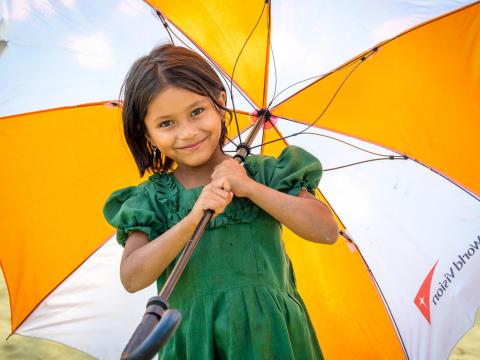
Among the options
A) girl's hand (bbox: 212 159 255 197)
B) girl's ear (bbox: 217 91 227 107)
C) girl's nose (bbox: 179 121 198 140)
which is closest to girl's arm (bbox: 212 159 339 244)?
girl's hand (bbox: 212 159 255 197)

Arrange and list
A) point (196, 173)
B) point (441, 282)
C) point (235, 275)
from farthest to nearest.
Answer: point (441, 282) → point (196, 173) → point (235, 275)

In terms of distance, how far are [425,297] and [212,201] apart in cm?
91

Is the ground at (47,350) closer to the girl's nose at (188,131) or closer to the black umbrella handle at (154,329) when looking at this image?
the girl's nose at (188,131)

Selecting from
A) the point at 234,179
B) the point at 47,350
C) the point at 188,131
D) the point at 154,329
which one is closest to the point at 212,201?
the point at 234,179

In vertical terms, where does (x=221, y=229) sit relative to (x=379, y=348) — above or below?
above

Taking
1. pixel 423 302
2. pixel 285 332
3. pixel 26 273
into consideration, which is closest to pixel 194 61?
pixel 285 332

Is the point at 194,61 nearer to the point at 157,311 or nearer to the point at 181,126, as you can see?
the point at 181,126

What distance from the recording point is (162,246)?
4.90 feet

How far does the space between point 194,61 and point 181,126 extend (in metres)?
0.23

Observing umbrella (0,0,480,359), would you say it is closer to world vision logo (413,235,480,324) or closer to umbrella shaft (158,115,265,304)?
world vision logo (413,235,480,324)

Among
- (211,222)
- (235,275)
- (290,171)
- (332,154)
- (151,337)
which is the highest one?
(332,154)

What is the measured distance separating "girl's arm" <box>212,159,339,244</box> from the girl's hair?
234 mm

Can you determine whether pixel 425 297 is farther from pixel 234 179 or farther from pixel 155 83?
pixel 155 83

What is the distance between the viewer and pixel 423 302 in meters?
2.05
